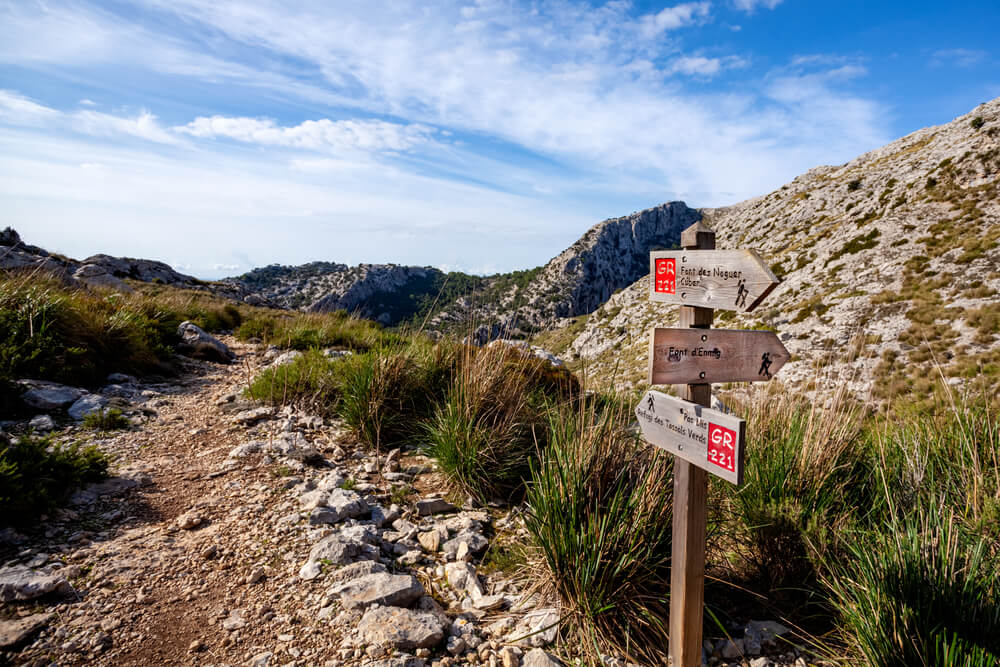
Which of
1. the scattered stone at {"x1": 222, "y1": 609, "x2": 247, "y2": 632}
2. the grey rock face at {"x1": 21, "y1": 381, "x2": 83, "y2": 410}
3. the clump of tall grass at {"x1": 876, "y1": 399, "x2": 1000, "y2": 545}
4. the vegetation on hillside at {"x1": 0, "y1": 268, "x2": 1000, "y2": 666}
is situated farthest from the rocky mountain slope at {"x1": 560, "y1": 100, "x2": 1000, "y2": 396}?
the grey rock face at {"x1": 21, "y1": 381, "x2": 83, "y2": 410}

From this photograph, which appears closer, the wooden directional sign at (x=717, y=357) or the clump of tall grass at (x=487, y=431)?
the wooden directional sign at (x=717, y=357)

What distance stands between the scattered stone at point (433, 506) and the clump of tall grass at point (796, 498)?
8.05 feet

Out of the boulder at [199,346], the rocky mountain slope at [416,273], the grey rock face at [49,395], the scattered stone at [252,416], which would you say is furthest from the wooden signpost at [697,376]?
the rocky mountain slope at [416,273]

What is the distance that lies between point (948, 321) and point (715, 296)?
2605 cm

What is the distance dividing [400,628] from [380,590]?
36cm

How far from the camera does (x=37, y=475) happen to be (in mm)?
3635

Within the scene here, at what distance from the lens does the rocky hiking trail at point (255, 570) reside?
2.50 metres

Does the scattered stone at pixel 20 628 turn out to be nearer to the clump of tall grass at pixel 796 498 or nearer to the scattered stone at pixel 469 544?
the scattered stone at pixel 469 544

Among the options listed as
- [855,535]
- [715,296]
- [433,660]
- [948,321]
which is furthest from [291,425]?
[948,321]

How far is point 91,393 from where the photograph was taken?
615 cm

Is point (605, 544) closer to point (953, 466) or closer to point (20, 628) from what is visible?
point (953, 466)

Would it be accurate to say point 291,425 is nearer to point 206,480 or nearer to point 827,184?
point 206,480

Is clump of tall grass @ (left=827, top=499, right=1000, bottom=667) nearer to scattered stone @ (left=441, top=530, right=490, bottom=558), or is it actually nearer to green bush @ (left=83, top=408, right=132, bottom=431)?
scattered stone @ (left=441, top=530, right=490, bottom=558)

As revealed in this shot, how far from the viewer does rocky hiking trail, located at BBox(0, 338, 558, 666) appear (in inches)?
98.6
